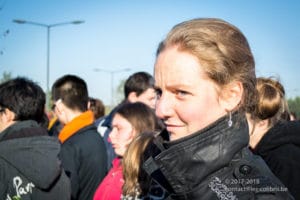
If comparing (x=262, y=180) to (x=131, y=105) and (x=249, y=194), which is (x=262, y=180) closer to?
(x=249, y=194)

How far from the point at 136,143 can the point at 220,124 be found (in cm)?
136

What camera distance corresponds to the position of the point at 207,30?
1.62m

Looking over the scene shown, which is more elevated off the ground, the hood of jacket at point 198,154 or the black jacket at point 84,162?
the hood of jacket at point 198,154

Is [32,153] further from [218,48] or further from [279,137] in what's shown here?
[218,48]

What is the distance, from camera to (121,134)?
12.3 ft

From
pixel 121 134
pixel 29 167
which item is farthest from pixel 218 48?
pixel 121 134

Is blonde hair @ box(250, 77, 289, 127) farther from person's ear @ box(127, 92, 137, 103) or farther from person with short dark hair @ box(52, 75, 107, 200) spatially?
person's ear @ box(127, 92, 137, 103)

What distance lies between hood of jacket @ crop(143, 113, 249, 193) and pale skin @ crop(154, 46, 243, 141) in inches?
2.1

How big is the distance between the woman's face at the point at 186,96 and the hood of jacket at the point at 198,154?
53 mm

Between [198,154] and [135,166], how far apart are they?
4.30 ft

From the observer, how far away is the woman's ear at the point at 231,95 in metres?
1.61

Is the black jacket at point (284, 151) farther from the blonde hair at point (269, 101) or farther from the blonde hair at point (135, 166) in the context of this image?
the blonde hair at point (135, 166)

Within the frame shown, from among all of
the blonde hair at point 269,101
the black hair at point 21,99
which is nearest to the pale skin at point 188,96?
the blonde hair at point 269,101

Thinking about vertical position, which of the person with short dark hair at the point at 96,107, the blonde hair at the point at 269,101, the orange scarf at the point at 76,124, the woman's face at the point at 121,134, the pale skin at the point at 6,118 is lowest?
the person with short dark hair at the point at 96,107
